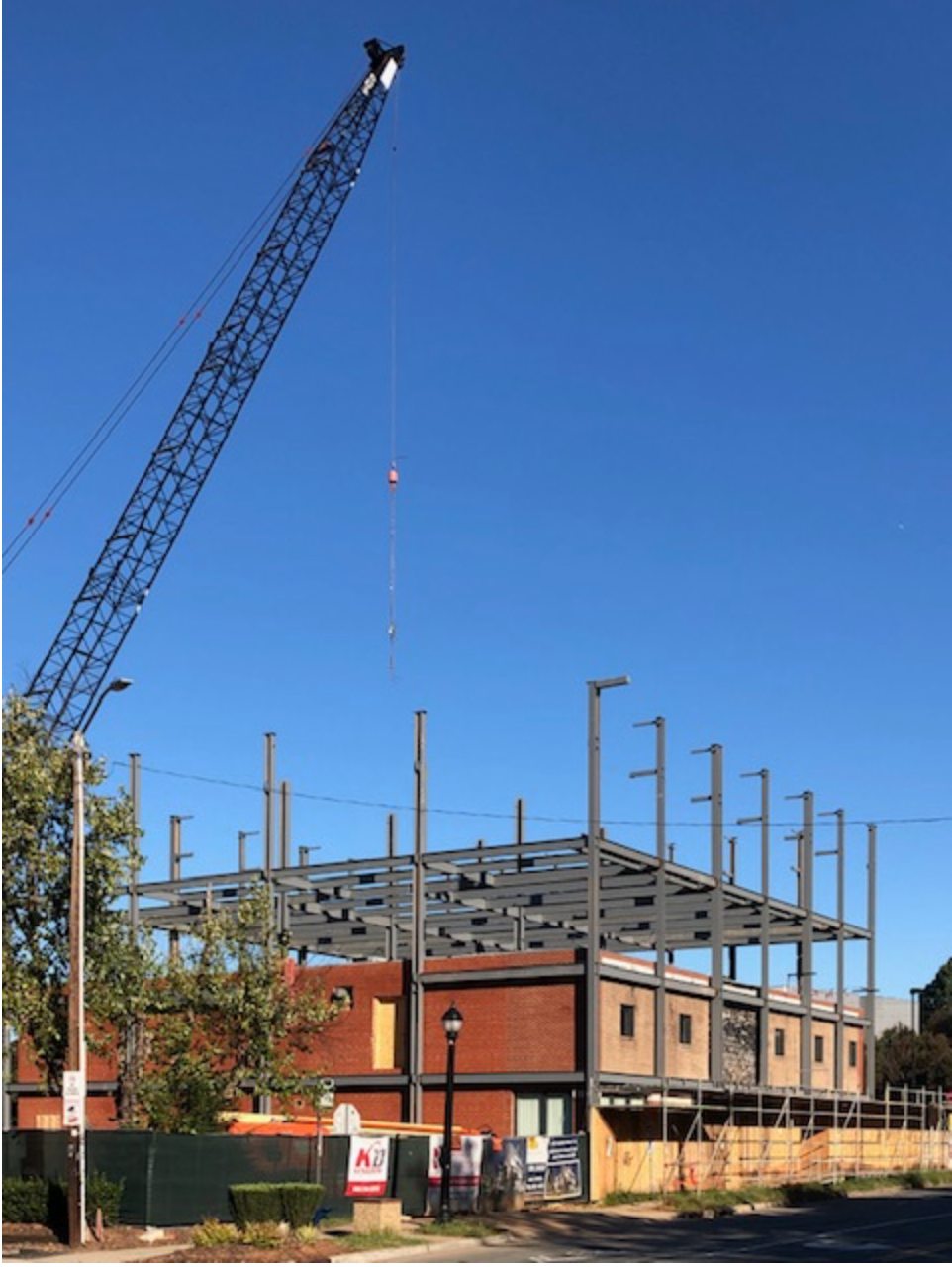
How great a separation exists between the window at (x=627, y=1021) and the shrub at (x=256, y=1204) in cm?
2218

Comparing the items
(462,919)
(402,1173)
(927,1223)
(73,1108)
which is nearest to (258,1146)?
(402,1173)

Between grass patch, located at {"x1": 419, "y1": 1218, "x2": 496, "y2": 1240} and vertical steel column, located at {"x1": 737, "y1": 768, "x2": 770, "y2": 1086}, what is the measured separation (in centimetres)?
2580

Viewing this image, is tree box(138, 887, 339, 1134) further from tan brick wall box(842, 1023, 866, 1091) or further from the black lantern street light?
tan brick wall box(842, 1023, 866, 1091)

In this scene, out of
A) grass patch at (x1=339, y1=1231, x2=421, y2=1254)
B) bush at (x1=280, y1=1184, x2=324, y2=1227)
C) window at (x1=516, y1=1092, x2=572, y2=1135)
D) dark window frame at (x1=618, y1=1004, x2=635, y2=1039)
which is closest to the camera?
grass patch at (x1=339, y1=1231, x2=421, y2=1254)

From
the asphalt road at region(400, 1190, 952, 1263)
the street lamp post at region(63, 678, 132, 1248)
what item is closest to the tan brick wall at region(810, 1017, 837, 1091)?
the asphalt road at region(400, 1190, 952, 1263)

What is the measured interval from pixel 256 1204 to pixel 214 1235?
188 centimetres

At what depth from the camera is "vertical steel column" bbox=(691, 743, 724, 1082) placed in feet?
200

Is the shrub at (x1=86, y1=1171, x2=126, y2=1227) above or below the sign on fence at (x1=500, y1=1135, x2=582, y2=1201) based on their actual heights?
above

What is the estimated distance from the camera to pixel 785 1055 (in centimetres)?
6769

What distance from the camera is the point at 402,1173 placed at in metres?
43.0

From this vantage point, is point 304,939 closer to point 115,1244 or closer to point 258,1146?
point 258,1146

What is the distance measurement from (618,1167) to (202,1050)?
14.1 meters

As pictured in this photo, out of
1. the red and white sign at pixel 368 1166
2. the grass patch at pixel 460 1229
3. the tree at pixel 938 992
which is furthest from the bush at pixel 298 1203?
the tree at pixel 938 992

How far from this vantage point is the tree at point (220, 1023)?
149ft
